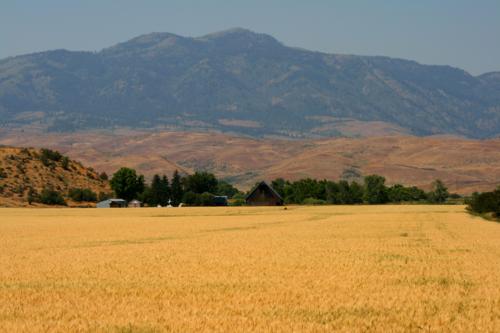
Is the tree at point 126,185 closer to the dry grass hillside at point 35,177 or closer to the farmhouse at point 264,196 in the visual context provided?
the dry grass hillside at point 35,177

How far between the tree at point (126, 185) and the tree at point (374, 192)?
3982cm

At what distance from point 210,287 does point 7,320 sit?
6391 mm

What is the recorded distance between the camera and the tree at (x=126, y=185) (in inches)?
5305

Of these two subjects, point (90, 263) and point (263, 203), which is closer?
point (90, 263)

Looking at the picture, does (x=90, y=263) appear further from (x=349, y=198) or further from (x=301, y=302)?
(x=349, y=198)

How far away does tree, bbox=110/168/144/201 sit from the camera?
135m

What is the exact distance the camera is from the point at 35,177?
136500mm

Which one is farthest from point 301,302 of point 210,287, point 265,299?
point 210,287

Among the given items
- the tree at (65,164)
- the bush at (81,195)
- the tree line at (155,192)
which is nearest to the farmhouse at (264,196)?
the tree line at (155,192)

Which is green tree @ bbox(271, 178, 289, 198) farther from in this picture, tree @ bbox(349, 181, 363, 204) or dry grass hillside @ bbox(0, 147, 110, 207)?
dry grass hillside @ bbox(0, 147, 110, 207)

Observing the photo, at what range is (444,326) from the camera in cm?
1639

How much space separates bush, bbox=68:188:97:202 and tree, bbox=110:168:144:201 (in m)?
3.89

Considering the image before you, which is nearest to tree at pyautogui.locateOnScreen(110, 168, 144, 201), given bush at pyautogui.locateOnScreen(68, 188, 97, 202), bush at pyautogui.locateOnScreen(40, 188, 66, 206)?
bush at pyautogui.locateOnScreen(68, 188, 97, 202)

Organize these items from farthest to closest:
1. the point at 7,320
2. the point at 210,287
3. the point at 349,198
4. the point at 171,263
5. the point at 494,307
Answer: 1. the point at 349,198
2. the point at 171,263
3. the point at 210,287
4. the point at 494,307
5. the point at 7,320
